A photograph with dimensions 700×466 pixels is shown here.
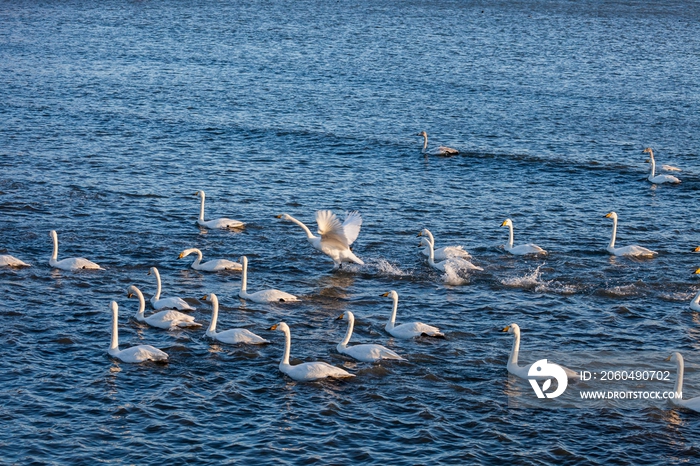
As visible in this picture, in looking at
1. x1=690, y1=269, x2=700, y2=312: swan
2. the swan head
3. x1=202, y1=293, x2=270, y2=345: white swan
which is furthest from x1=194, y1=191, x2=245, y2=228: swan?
x1=690, y1=269, x2=700, y2=312: swan

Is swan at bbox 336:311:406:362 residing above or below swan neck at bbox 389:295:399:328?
below

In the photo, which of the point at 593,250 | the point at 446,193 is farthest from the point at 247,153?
the point at 593,250

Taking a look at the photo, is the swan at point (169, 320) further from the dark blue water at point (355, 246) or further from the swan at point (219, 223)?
the swan at point (219, 223)

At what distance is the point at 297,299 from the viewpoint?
2616 cm

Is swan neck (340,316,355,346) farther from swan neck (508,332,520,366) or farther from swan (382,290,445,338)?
swan neck (508,332,520,366)

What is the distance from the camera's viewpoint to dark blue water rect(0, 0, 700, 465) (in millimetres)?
19109

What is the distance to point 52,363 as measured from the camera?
70.6 feet

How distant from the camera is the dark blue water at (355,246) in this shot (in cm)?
1911

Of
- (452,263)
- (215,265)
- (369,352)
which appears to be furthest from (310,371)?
(452,263)

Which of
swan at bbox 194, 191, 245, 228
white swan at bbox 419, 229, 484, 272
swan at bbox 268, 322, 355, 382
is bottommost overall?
swan at bbox 268, 322, 355, 382

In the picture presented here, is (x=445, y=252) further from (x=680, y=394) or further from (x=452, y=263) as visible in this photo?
(x=680, y=394)

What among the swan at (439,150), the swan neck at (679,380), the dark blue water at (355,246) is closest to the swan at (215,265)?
the dark blue water at (355,246)

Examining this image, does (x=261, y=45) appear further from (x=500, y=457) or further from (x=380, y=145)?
(x=500, y=457)

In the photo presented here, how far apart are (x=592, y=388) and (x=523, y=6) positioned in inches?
3758
